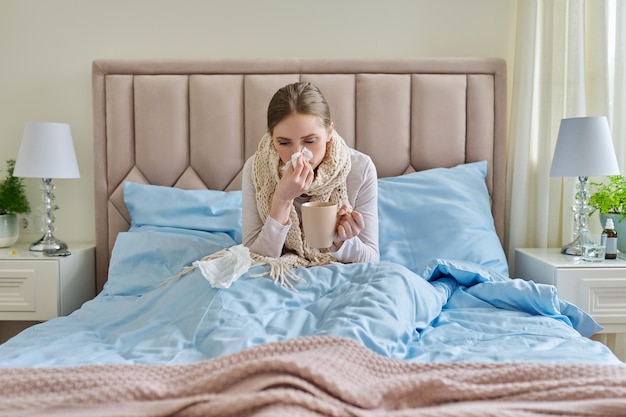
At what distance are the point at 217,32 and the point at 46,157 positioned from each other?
0.92 metres

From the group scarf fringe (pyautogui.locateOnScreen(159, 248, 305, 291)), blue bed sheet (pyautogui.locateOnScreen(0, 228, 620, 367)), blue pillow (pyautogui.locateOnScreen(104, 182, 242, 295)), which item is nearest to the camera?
blue bed sheet (pyautogui.locateOnScreen(0, 228, 620, 367))

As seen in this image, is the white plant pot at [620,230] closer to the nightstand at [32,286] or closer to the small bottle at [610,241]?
the small bottle at [610,241]

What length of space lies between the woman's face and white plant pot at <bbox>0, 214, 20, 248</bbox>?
134 centimetres

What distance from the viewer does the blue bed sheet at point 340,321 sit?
123cm

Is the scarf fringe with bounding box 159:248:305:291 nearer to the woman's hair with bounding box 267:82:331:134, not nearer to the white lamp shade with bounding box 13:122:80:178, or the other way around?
the woman's hair with bounding box 267:82:331:134

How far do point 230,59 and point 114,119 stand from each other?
0.56 meters

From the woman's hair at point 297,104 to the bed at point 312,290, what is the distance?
479mm

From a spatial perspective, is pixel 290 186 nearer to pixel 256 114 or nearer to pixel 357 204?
pixel 357 204

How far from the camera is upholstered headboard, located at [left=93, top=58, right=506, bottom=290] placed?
243 cm

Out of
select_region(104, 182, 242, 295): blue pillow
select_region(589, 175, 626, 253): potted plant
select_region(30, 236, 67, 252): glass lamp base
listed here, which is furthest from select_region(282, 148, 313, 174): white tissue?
select_region(589, 175, 626, 253): potted plant

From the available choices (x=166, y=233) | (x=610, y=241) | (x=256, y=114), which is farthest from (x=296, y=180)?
(x=610, y=241)

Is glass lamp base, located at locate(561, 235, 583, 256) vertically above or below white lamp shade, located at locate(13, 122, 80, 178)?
below

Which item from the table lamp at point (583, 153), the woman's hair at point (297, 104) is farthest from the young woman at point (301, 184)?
the table lamp at point (583, 153)

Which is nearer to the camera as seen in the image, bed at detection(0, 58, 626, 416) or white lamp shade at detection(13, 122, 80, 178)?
bed at detection(0, 58, 626, 416)
